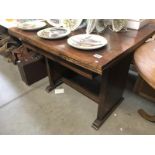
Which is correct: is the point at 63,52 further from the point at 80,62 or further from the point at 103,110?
the point at 103,110

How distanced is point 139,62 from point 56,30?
0.81 meters

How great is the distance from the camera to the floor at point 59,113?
1450mm

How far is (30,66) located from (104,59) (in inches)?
46.1

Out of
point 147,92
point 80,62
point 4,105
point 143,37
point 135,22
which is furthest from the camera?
point 4,105

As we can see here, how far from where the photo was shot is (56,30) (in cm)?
146

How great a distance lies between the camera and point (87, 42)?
1.18m

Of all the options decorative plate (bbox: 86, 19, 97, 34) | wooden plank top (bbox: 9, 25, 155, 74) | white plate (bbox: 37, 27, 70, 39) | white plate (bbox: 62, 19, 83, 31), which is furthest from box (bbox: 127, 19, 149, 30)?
white plate (bbox: 37, 27, 70, 39)

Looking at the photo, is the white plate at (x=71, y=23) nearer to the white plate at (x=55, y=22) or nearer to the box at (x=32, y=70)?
the white plate at (x=55, y=22)

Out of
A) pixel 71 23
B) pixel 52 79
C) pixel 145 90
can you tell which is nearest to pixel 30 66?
pixel 52 79

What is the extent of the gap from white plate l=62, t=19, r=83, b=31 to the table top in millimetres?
587

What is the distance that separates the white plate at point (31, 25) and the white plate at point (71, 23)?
0.96ft

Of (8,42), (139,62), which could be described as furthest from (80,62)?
(8,42)

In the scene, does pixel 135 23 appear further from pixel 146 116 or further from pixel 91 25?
pixel 146 116
